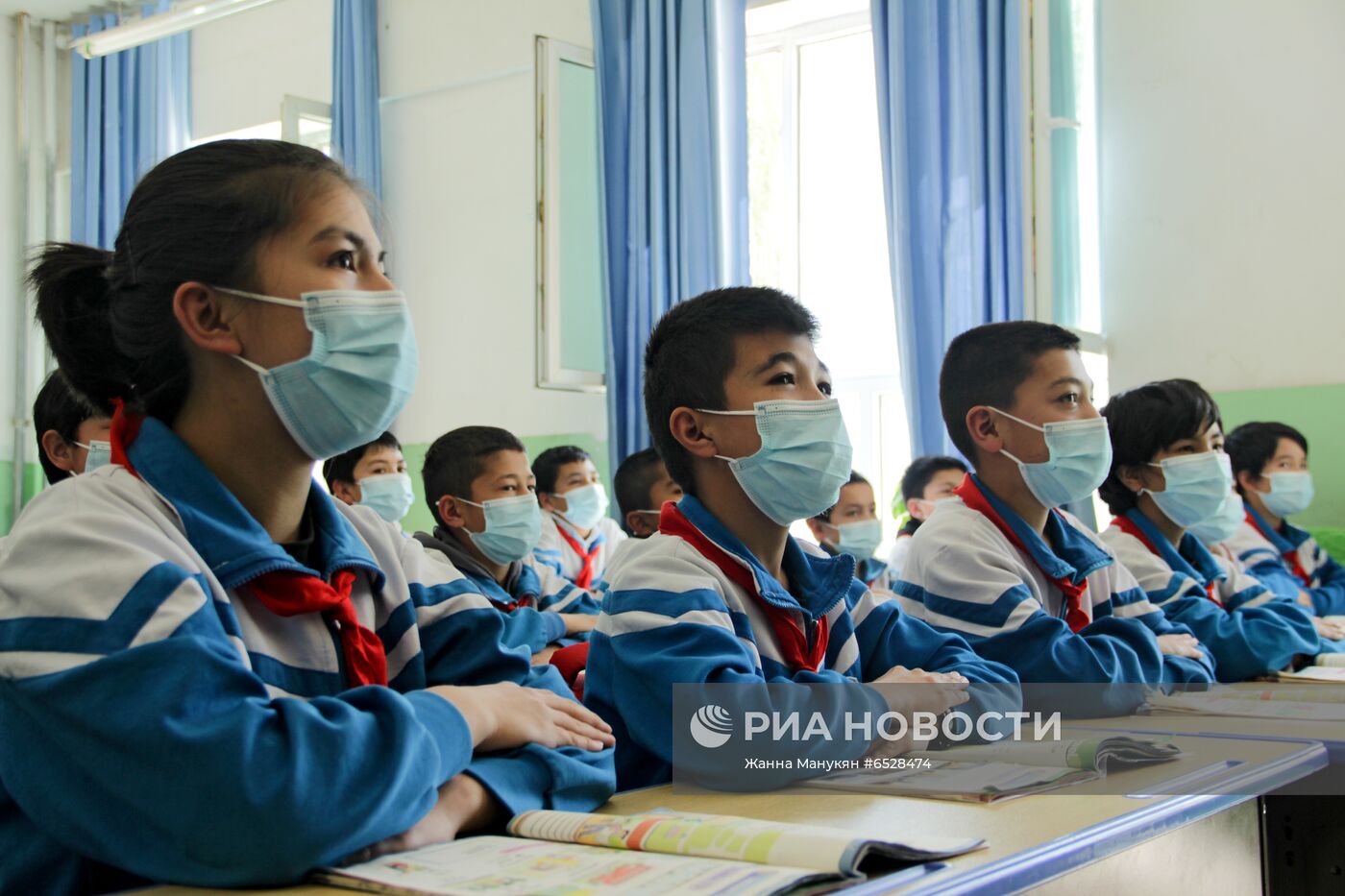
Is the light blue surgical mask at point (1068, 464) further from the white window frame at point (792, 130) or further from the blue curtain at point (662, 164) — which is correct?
the white window frame at point (792, 130)

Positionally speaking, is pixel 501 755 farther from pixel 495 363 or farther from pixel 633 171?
pixel 495 363

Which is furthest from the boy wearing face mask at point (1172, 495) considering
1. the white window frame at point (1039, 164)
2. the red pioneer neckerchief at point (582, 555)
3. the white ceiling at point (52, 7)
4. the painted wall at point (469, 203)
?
the white ceiling at point (52, 7)

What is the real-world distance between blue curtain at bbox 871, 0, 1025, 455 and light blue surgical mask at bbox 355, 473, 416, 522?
75.2 inches

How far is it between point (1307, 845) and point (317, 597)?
4.93 ft

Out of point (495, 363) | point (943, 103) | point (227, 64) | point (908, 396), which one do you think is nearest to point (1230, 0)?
point (943, 103)

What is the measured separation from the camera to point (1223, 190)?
4.71m

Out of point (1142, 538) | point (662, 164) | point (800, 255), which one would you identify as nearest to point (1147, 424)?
point (1142, 538)

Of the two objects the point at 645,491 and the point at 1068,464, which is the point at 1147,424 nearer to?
the point at 1068,464

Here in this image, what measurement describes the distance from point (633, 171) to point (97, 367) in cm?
476

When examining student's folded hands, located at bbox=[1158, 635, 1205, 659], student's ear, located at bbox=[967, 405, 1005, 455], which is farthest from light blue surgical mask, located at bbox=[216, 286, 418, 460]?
student's folded hands, located at bbox=[1158, 635, 1205, 659]

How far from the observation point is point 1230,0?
4703 millimetres

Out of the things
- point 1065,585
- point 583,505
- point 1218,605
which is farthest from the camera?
point 583,505

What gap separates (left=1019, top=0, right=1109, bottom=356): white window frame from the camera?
13.9 feet

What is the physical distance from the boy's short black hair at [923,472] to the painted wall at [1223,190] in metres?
0.69
